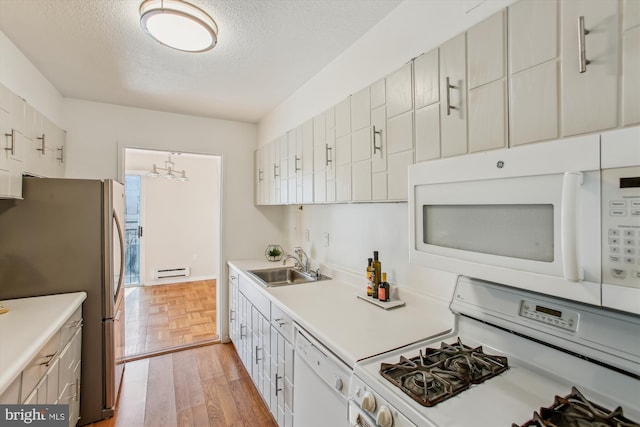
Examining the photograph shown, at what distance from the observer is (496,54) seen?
1006 mm

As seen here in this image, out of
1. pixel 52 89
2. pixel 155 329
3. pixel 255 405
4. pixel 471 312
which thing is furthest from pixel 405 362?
pixel 155 329

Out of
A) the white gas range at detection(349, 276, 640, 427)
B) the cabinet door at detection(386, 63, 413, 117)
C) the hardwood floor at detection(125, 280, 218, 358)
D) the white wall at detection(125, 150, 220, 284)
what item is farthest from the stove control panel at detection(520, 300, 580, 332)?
the white wall at detection(125, 150, 220, 284)

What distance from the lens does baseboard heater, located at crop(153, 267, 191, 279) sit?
566 cm

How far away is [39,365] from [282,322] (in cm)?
115

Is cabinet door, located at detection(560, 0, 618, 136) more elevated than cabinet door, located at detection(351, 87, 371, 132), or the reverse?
cabinet door, located at detection(351, 87, 371, 132)

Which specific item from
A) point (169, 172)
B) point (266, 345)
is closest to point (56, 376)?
point (266, 345)

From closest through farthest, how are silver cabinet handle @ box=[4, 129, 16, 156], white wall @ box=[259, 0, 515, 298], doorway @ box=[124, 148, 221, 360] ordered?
white wall @ box=[259, 0, 515, 298] → silver cabinet handle @ box=[4, 129, 16, 156] → doorway @ box=[124, 148, 221, 360]

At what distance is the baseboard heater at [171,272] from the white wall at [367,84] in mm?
3860

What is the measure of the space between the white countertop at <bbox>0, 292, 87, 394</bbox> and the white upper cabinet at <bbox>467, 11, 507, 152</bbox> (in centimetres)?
187

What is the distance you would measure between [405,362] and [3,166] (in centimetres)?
221

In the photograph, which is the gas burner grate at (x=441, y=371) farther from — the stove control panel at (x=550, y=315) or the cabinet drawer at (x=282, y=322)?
the cabinet drawer at (x=282, y=322)

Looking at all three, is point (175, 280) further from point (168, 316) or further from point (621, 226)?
point (621, 226)

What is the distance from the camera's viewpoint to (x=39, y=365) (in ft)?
4.56

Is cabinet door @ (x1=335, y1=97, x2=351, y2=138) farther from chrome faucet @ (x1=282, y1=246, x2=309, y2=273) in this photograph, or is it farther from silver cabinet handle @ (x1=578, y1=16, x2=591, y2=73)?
chrome faucet @ (x1=282, y1=246, x2=309, y2=273)
